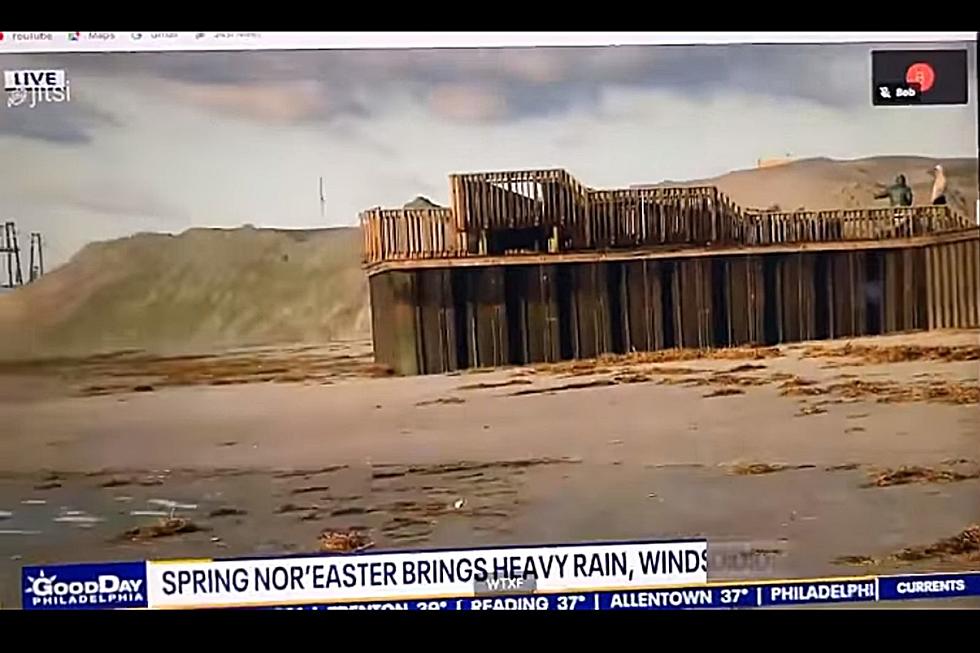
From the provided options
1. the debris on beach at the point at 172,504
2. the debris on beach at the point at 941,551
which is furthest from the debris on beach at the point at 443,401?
the debris on beach at the point at 941,551

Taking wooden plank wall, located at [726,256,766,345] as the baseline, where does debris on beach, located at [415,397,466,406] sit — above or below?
below

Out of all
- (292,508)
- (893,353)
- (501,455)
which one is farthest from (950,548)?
(292,508)

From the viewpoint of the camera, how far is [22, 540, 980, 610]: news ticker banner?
1576 millimetres

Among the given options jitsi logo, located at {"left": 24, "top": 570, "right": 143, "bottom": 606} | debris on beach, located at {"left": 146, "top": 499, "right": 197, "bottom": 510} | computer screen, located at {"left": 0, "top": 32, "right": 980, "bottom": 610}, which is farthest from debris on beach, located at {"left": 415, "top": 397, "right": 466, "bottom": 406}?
jitsi logo, located at {"left": 24, "top": 570, "right": 143, "bottom": 606}

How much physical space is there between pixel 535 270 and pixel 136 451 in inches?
21.0

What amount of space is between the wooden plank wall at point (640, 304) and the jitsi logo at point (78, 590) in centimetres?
45

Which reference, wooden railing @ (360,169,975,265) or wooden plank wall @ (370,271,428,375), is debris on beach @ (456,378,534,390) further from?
wooden railing @ (360,169,975,265)

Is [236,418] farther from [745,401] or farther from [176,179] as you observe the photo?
[745,401]

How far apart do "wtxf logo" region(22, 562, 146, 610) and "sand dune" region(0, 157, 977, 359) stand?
0.86ft

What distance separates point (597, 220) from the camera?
1.60 m

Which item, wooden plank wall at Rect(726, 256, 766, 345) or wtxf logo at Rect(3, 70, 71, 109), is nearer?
wtxf logo at Rect(3, 70, 71, 109)

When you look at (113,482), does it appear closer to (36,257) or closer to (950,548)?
(36,257)

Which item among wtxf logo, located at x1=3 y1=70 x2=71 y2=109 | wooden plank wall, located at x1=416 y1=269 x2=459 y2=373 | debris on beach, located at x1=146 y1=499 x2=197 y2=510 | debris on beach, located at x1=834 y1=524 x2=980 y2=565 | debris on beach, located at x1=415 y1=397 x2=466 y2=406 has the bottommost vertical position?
debris on beach, located at x1=834 y1=524 x2=980 y2=565

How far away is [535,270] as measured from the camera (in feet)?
5.31
